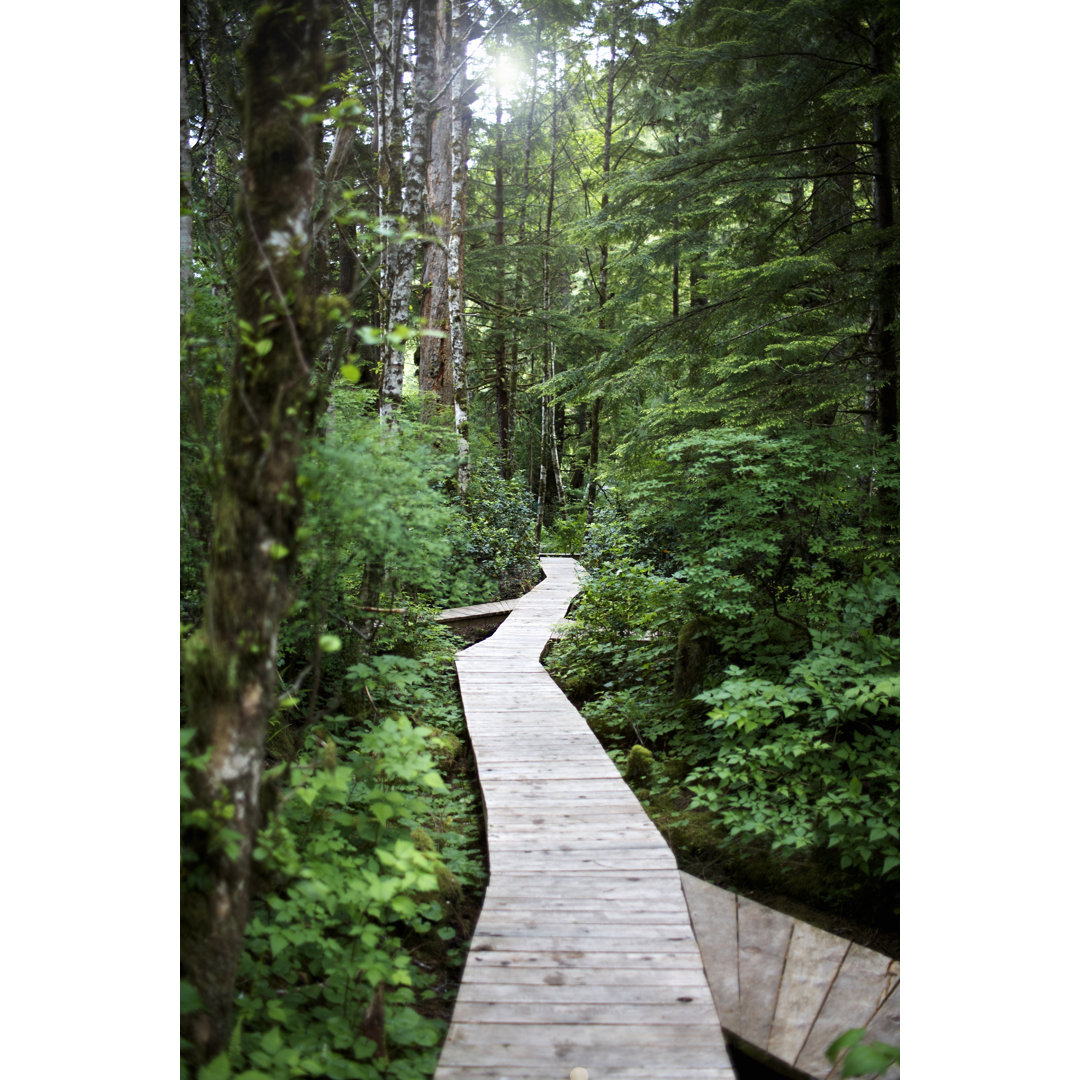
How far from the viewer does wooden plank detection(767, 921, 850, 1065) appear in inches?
92.0

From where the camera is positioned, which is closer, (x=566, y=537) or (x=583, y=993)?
(x=583, y=993)

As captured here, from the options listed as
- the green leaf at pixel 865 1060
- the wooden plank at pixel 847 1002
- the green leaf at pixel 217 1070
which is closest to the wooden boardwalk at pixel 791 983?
the wooden plank at pixel 847 1002

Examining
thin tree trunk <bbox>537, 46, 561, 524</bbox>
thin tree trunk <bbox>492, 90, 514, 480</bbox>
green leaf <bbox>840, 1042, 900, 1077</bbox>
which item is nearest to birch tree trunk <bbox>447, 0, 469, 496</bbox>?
thin tree trunk <bbox>537, 46, 561, 524</bbox>

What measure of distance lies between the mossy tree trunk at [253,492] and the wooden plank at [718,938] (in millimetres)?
1720

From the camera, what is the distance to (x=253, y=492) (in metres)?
1.91

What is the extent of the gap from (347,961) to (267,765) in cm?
129

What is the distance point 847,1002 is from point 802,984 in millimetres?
158

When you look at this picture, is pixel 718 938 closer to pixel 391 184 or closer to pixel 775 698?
pixel 775 698

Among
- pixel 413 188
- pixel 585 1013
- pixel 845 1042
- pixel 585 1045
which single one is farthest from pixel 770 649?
pixel 413 188

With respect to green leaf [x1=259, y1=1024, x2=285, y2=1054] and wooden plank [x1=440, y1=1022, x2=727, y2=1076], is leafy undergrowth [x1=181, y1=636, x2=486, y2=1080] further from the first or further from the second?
wooden plank [x1=440, y1=1022, x2=727, y2=1076]
